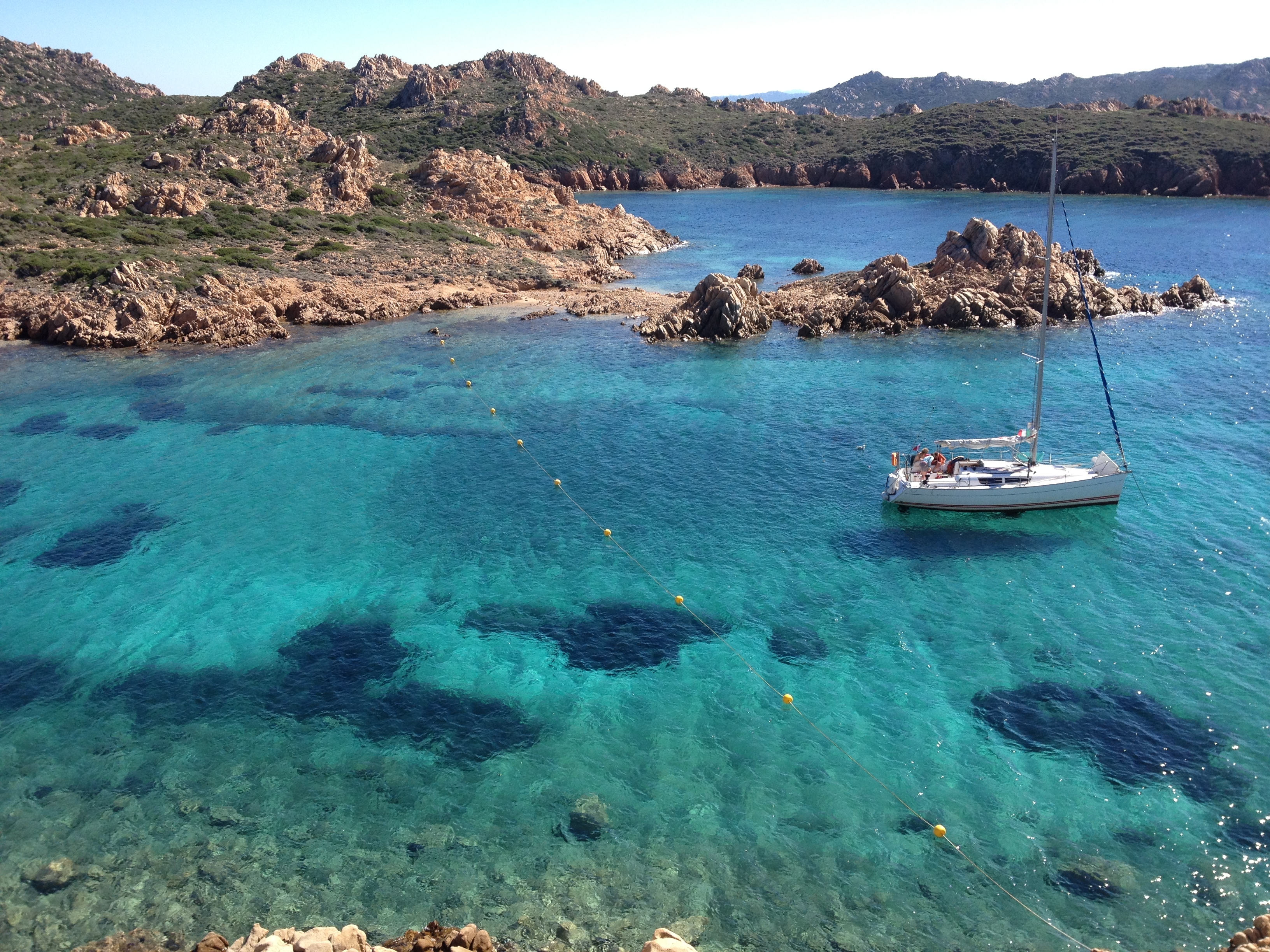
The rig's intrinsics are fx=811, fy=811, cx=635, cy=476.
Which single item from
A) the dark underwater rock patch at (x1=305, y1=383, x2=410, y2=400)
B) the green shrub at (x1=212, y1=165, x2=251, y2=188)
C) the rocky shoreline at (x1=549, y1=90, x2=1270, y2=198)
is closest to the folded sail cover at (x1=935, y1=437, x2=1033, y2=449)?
the dark underwater rock patch at (x1=305, y1=383, x2=410, y2=400)

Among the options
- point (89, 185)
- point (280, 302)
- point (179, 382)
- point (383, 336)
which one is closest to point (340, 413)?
point (179, 382)

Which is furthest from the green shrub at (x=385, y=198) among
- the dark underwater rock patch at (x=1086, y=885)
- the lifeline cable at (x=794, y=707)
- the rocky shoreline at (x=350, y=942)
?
the dark underwater rock patch at (x=1086, y=885)

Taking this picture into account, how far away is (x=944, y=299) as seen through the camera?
62250mm

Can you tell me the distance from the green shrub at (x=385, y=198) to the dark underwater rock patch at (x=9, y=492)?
6007 cm

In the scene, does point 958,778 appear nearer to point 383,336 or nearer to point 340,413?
point 340,413

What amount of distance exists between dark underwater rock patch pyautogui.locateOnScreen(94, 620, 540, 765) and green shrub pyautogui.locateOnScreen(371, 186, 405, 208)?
74912mm

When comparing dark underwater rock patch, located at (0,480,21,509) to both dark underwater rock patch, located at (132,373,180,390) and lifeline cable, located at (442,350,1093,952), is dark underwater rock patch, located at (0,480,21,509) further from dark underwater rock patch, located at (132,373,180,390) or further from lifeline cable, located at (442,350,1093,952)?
lifeline cable, located at (442,350,1093,952)

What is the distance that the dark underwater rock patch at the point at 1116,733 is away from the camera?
65.6 feet

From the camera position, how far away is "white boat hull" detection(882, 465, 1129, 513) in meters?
32.9

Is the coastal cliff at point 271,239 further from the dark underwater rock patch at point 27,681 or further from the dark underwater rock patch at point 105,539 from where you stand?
the dark underwater rock patch at point 27,681

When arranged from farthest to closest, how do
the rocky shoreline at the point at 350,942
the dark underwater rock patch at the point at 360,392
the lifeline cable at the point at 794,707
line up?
the dark underwater rock patch at the point at 360,392
the lifeline cable at the point at 794,707
the rocky shoreline at the point at 350,942

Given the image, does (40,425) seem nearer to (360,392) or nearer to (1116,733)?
(360,392)

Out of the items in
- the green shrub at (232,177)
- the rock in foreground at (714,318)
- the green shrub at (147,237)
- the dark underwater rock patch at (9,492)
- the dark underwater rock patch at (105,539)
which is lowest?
the dark underwater rock patch at (105,539)

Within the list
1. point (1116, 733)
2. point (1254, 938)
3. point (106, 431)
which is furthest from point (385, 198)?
point (1254, 938)
